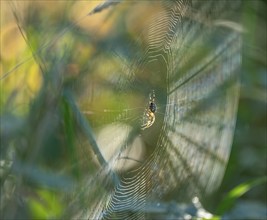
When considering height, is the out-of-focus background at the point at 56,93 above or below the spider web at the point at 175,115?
above

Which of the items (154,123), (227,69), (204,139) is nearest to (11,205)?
(154,123)

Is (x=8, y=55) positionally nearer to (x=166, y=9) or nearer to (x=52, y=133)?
(x=52, y=133)

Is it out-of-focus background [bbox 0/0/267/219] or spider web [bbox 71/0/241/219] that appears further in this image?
spider web [bbox 71/0/241/219]

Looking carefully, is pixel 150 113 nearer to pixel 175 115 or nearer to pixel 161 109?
pixel 161 109

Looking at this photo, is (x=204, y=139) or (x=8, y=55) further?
(x=204, y=139)

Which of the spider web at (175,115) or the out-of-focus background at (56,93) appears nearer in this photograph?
the out-of-focus background at (56,93)
